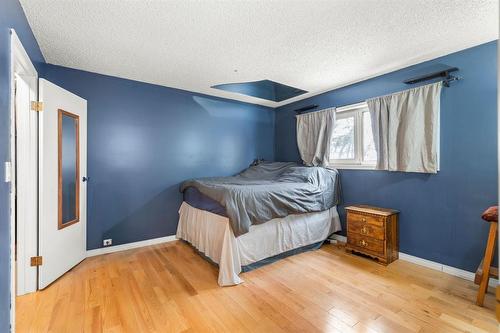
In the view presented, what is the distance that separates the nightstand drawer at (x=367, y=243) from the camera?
8.86ft

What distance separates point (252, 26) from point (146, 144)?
2254 millimetres

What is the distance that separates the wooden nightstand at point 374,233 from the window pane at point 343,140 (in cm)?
95

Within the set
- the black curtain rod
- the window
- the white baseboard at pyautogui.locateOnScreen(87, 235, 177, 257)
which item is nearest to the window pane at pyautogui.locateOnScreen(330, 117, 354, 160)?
the window

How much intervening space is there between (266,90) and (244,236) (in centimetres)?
283

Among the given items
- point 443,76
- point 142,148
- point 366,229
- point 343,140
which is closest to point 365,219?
point 366,229

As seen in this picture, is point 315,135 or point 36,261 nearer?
point 36,261

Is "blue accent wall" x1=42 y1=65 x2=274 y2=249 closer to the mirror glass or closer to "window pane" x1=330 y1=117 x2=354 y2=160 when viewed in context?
the mirror glass

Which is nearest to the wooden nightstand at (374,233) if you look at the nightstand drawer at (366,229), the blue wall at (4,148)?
the nightstand drawer at (366,229)

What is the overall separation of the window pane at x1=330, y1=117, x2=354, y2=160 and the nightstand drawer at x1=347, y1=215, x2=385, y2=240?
106 cm

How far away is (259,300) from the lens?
1975 millimetres

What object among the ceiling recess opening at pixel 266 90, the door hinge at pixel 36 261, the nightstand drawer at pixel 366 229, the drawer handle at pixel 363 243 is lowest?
the drawer handle at pixel 363 243

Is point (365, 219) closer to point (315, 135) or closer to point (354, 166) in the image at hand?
point (354, 166)

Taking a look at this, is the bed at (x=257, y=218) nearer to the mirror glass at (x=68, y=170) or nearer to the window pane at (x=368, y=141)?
the window pane at (x=368, y=141)

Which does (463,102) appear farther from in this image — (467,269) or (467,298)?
(467,298)
